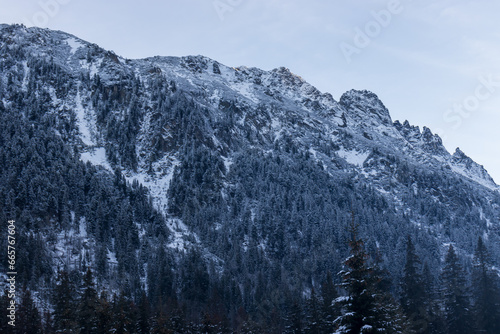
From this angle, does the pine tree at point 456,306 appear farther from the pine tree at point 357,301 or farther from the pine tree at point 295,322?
the pine tree at point 357,301

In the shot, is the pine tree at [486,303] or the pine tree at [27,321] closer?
the pine tree at [486,303]

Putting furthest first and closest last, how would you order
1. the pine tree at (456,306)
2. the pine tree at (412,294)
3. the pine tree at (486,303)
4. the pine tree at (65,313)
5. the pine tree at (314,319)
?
the pine tree at (314,319), the pine tree at (412,294), the pine tree at (456,306), the pine tree at (486,303), the pine tree at (65,313)

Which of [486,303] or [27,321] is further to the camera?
[27,321]

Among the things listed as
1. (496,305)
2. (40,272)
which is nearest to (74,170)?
(40,272)

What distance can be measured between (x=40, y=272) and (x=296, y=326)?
90627 millimetres

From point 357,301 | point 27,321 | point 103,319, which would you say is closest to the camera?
point 357,301

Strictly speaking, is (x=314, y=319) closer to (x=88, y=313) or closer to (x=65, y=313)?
(x=88, y=313)

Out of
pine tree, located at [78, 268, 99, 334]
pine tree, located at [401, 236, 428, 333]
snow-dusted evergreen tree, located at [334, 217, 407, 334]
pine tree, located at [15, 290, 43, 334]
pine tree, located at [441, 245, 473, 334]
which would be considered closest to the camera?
snow-dusted evergreen tree, located at [334, 217, 407, 334]

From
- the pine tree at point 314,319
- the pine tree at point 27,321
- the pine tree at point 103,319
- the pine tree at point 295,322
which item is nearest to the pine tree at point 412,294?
the pine tree at point 314,319

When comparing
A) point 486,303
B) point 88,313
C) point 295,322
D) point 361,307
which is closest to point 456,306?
point 486,303

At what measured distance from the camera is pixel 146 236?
17600 centimetres

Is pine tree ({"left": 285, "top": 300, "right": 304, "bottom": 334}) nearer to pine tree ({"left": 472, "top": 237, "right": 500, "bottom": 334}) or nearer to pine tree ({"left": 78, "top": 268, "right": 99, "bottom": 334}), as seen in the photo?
pine tree ({"left": 472, "top": 237, "right": 500, "bottom": 334})

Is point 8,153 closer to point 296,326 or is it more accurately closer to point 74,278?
point 74,278

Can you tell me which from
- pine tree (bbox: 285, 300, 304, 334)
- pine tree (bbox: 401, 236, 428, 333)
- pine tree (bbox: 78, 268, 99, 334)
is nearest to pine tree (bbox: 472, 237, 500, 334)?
pine tree (bbox: 401, 236, 428, 333)
